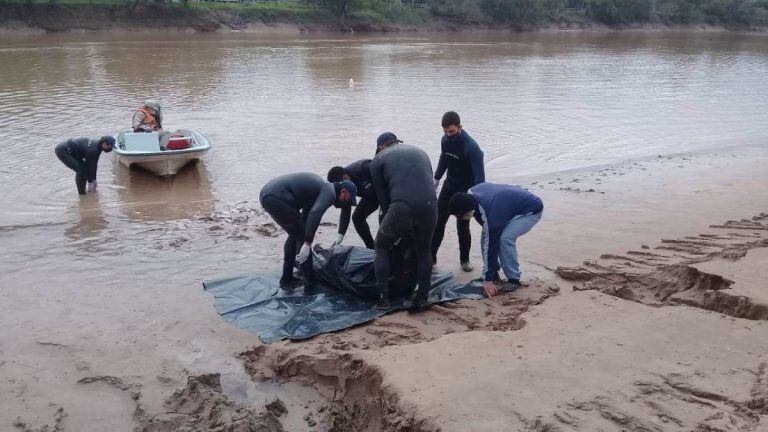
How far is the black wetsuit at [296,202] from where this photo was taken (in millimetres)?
6023

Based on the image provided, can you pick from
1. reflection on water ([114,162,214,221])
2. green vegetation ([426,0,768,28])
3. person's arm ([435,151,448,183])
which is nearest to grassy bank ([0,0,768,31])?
green vegetation ([426,0,768,28])

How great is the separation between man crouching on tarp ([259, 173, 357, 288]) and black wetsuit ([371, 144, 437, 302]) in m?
0.44

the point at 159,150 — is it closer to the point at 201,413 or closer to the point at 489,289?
the point at 489,289

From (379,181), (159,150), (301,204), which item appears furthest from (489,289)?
(159,150)

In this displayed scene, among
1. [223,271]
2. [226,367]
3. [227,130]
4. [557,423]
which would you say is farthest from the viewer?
[227,130]

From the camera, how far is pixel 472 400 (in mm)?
3604

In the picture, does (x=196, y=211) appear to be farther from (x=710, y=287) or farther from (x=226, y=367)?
(x=710, y=287)

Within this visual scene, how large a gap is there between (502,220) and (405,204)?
0.96 metres

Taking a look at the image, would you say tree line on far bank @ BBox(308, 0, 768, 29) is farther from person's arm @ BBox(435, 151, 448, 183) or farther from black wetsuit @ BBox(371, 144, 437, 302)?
black wetsuit @ BBox(371, 144, 437, 302)

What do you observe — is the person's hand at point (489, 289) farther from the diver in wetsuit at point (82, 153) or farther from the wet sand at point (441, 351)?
the diver in wetsuit at point (82, 153)

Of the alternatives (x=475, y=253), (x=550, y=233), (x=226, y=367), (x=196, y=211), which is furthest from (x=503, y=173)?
(x=226, y=367)

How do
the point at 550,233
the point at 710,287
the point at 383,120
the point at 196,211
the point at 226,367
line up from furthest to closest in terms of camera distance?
the point at 383,120, the point at 196,211, the point at 550,233, the point at 710,287, the point at 226,367

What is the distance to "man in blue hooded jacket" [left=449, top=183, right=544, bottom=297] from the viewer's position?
5.85 meters

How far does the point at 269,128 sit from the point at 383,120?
2.91 meters
